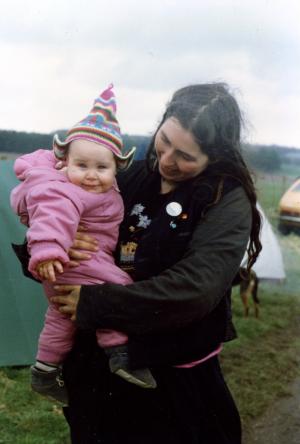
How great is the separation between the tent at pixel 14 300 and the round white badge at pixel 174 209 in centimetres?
330

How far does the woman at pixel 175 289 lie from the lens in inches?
80.0

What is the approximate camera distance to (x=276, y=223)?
10.2 m

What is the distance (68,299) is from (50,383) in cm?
43

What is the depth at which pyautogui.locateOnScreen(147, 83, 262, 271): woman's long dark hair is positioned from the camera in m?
2.08

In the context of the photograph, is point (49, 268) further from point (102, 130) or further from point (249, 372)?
point (249, 372)

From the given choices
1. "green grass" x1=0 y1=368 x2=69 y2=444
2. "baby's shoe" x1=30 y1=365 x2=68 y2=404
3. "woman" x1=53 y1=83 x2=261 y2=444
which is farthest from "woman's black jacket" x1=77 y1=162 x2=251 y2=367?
"green grass" x1=0 y1=368 x2=69 y2=444

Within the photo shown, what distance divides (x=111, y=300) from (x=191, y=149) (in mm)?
542

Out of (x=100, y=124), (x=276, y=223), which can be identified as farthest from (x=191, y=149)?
(x=276, y=223)

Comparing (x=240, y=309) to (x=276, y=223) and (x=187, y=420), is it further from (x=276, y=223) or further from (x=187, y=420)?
(x=187, y=420)

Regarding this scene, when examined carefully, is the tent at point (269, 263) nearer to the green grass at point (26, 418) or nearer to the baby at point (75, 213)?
the green grass at point (26, 418)

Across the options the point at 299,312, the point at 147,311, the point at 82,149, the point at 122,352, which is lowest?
the point at 299,312

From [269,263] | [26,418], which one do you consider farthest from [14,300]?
[269,263]

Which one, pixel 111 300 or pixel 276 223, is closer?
pixel 111 300

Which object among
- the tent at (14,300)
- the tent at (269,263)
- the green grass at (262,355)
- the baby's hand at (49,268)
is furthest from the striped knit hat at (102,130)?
the tent at (269,263)
